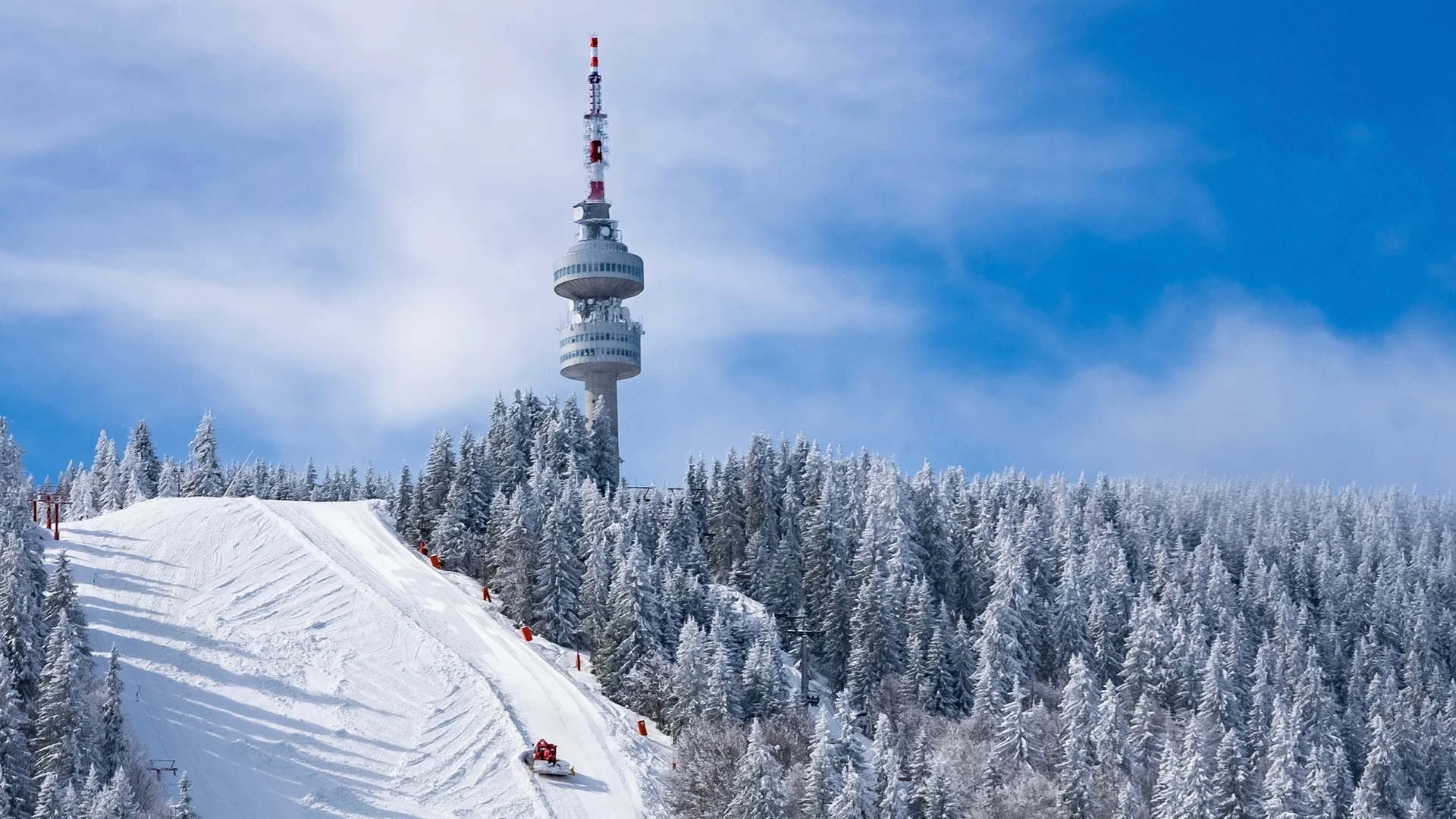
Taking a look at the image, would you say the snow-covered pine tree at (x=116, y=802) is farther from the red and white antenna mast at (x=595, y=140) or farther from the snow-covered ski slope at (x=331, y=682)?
the red and white antenna mast at (x=595, y=140)

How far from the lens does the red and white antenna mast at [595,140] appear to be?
444ft

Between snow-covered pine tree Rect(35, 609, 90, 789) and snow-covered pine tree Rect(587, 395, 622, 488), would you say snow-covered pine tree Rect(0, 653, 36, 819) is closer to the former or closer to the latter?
snow-covered pine tree Rect(35, 609, 90, 789)

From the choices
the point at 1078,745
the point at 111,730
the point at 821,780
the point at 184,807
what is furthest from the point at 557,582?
the point at 184,807

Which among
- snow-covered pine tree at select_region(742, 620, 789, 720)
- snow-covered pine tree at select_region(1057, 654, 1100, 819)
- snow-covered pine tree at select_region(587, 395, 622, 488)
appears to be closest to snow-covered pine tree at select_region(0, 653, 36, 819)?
snow-covered pine tree at select_region(742, 620, 789, 720)

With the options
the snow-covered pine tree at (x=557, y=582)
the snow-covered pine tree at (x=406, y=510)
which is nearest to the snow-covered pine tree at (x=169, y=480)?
the snow-covered pine tree at (x=406, y=510)

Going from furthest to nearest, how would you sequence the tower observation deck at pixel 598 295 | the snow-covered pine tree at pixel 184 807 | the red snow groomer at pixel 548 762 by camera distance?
the tower observation deck at pixel 598 295, the red snow groomer at pixel 548 762, the snow-covered pine tree at pixel 184 807

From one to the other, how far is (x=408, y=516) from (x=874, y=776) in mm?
49624

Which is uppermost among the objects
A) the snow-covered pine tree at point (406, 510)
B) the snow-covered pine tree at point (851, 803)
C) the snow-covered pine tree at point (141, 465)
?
the snow-covered pine tree at point (141, 465)

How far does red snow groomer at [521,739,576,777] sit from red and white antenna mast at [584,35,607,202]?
7913cm

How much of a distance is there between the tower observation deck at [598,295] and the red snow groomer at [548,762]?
6513cm

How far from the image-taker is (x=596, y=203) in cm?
13575

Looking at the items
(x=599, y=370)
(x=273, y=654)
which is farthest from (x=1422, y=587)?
(x=273, y=654)

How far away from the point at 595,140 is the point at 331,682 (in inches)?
2973

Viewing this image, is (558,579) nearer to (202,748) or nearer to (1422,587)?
(202,748)
